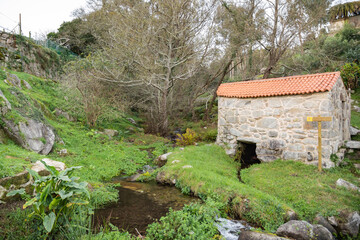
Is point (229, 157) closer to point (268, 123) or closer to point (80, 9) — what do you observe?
point (268, 123)

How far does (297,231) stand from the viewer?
412 cm

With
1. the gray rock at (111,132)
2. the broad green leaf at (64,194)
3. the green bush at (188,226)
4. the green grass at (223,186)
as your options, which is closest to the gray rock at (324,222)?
the green grass at (223,186)

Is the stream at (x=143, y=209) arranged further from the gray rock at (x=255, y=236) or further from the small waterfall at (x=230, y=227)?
the gray rock at (x=255, y=236)

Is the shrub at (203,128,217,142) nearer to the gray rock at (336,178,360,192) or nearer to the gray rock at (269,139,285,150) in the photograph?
the gray rock at (269,139,285,150)

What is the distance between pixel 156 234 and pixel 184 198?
87.4 inches

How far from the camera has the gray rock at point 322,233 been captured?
4186mm

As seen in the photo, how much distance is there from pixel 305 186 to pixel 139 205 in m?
4.73

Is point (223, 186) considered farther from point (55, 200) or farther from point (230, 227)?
point (55, 200)

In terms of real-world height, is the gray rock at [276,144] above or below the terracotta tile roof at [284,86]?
below

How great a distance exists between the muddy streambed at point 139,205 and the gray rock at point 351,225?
3406 mm

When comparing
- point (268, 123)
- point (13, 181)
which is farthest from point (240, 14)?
point (13, 181)

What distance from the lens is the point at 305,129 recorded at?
25.1 feet

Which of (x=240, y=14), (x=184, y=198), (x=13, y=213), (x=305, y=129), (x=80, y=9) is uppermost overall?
(x=80, y=9)

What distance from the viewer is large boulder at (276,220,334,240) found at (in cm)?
407
